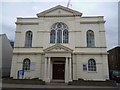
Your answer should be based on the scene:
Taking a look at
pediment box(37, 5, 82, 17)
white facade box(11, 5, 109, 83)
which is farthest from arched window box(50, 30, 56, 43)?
pediment box(37, 5, 82, 17)

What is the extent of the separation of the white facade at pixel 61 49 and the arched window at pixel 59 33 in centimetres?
30

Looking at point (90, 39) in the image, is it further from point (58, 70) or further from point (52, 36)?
point (58, 70)

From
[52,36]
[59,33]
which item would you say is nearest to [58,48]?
[52,36]

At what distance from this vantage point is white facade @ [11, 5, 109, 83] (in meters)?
19.9

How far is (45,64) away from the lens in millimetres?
19484

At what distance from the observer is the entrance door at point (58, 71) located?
20.7 meters

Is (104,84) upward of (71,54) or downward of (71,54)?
downward

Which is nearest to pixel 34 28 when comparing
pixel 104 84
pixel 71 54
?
pixel 71 54

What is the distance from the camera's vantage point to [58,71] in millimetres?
20781

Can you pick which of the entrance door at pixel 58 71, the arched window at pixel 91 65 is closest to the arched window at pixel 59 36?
the entrance door at pixel 58 71

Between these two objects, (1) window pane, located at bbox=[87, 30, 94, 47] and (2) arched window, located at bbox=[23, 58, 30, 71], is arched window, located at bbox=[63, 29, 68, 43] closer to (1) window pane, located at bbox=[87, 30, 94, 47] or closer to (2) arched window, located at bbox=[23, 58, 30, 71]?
(1) window pane, located at bbox=[87, 30, 94, 47]

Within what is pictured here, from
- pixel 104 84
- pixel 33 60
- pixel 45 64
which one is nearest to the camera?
pixel 104 84

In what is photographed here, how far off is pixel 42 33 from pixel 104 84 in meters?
11.1

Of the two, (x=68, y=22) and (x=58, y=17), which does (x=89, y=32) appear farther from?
(x=58, y=17)
